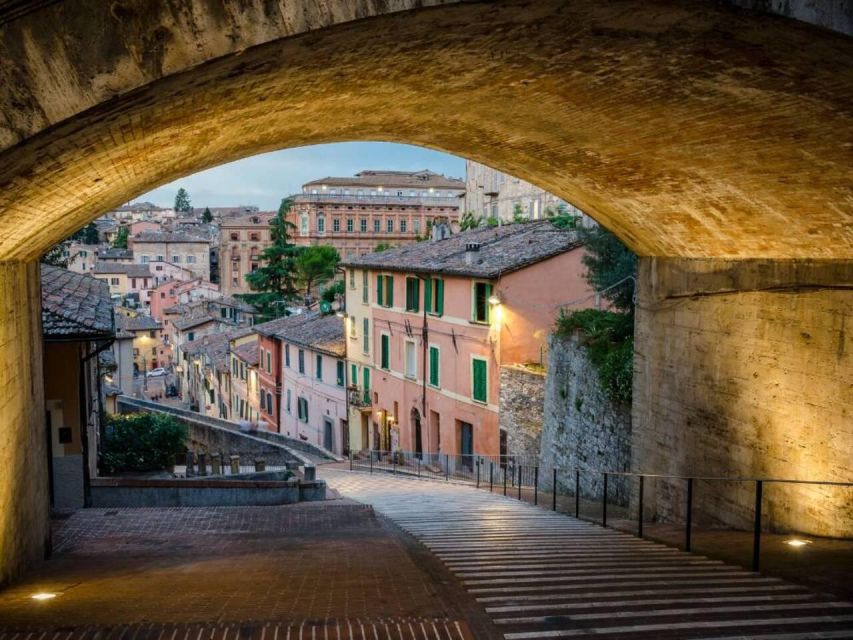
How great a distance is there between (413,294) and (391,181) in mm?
67365

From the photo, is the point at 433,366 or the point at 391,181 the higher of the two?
the point at 391,181

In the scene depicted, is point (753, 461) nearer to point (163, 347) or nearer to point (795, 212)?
point (795, 212)

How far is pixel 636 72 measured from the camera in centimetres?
586

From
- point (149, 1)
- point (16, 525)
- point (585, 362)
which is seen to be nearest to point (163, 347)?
point (585, 362)

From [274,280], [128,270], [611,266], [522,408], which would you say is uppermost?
[611,266]

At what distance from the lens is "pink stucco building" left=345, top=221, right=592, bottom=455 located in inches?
993

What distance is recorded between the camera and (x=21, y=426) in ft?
25.9

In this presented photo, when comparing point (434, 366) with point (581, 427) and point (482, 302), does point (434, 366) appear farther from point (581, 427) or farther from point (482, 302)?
point (581, 427)

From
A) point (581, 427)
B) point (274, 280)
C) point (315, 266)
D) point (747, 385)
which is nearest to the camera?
point (747, 385)

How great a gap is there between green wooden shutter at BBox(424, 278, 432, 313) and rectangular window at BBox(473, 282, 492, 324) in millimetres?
2903

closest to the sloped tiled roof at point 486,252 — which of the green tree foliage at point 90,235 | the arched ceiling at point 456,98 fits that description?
the arched ceiling at point 456,98

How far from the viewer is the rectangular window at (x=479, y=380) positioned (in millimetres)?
25812

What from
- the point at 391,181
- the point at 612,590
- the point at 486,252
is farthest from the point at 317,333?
the point at 391,181

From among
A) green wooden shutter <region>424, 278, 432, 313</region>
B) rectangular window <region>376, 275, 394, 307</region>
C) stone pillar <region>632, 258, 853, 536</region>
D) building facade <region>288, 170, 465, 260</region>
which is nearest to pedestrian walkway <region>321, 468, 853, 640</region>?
stone pillar <region>632, 258, 853, 536</region>
